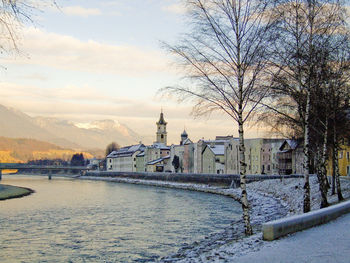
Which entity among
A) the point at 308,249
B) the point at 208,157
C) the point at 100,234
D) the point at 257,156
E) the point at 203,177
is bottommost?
the point at 100,234

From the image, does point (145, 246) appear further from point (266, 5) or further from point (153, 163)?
point (153, 163)

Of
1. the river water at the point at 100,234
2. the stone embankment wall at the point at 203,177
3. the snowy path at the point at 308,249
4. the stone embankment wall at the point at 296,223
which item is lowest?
the river water at the point at 100,234

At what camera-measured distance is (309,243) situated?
14.1m

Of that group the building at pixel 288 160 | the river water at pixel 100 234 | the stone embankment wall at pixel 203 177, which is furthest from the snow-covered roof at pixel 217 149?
the river water at pixel 100 234

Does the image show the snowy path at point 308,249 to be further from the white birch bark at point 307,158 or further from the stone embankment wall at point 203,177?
the stone embankment wall at point 203,177

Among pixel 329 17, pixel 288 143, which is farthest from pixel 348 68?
pixel 288 143

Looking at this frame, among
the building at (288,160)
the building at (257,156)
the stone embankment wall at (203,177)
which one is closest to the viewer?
the stone embankment wall at (203,177)

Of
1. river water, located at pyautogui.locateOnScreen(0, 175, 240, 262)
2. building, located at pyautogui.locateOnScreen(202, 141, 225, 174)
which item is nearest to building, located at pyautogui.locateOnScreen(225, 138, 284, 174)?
building, located at pyautogui.locateOnScreen(202, 141, 225, 174)

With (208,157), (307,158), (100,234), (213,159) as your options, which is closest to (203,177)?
(213,159)

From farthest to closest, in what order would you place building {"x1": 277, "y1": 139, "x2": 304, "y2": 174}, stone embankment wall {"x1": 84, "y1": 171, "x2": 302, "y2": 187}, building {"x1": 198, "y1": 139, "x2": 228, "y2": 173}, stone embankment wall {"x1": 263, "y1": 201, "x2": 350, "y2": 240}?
building {"x1": 198, "y1": 139, "x2": 228, "y2": 173}
building {"x1": 277, "y1": 139, "x2": 304, "y2": 174}
stone embankment wall {"x1": 84, "y1": 171, "x2": 302, "y2": 187}
stone embankment wall {"x1": 263, "y1": 201, "x2": 350, "y2": 240}

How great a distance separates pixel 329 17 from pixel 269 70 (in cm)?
434

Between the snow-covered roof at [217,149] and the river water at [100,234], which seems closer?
the river water at [100,234]

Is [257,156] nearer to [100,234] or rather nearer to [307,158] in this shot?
[100,234]

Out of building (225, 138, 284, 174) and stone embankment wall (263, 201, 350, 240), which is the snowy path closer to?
stone embankment wall (263, 201, 350, 240)
